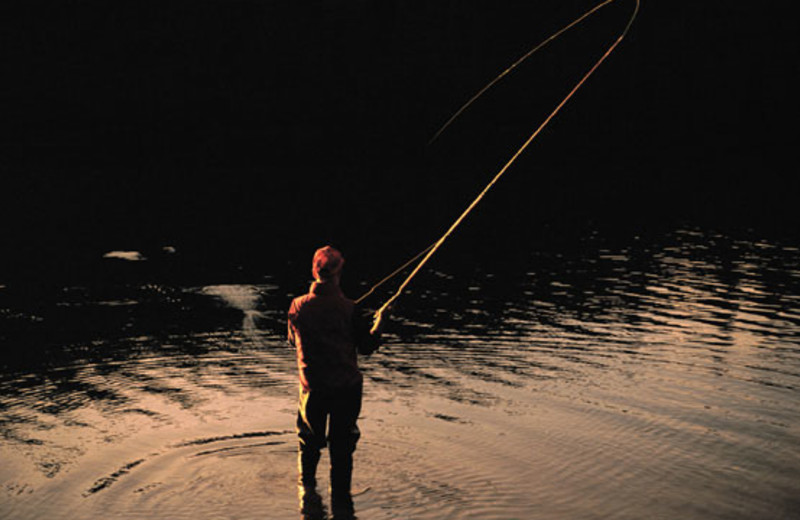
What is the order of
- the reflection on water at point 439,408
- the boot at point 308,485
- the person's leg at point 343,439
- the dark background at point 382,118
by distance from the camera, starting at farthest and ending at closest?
the dark background at point 382,118 → the reflection on water at point 439,408 → the boot at point 308,485 → the person's leg at point 343,439

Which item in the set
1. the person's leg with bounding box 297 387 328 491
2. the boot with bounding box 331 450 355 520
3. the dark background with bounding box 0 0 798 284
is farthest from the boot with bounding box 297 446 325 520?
the dark background with bounding box 0 0 798 284

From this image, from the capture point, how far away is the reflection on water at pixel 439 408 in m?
8.71

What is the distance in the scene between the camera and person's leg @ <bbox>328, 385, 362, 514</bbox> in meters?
8.09

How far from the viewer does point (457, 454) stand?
988 cm

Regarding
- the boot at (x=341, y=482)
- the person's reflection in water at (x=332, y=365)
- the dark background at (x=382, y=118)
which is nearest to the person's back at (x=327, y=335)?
the person's reflection in water at (x=332, y=365)

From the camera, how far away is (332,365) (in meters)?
7.99

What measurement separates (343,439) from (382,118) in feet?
246

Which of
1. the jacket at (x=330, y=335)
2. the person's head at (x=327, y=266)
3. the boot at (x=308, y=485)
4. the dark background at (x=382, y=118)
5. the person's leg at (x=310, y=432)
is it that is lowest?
the boot at (x=308, y=485)

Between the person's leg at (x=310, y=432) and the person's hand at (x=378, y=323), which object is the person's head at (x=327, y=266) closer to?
the person's hand at (x=378, y=323)

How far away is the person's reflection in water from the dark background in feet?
89.9

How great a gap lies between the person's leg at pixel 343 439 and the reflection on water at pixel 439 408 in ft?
0.70

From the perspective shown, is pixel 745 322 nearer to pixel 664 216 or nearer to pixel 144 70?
pixel 664 216

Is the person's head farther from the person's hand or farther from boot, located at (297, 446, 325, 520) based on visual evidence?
boot, located at (297, 446, 325, 520)

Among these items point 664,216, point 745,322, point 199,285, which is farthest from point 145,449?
point 664,216
